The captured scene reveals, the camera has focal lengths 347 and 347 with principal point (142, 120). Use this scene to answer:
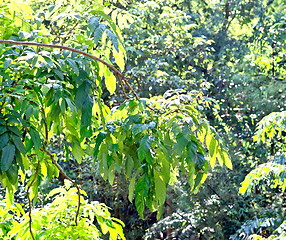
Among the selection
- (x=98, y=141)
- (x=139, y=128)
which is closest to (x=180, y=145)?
(x=139, y=128)

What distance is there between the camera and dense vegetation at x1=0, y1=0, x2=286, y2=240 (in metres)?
1.24

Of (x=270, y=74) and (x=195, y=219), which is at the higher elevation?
(x=270, y=74)

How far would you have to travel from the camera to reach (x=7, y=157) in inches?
37.6

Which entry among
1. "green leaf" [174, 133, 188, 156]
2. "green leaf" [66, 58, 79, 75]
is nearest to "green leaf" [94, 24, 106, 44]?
"green leaf" [66, 58, 79, 75]

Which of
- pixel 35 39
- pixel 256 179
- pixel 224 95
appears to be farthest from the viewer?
pixel 224 95

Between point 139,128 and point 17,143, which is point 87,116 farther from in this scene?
point 17,143

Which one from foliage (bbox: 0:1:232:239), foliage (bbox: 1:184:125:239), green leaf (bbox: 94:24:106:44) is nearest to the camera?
foliage (bbox: 0:1:232:239)

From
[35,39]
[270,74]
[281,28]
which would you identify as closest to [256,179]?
[35,39]

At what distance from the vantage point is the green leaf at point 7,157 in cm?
94

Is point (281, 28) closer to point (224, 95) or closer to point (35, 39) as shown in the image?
point (224, 95)

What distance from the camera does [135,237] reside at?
6.03m

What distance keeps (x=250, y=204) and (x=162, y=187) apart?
15.9 ft

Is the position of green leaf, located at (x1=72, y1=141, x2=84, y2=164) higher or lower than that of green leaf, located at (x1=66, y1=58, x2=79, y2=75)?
lower

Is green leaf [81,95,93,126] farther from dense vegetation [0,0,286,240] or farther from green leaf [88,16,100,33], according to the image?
green leaf [88,16,100,33]
